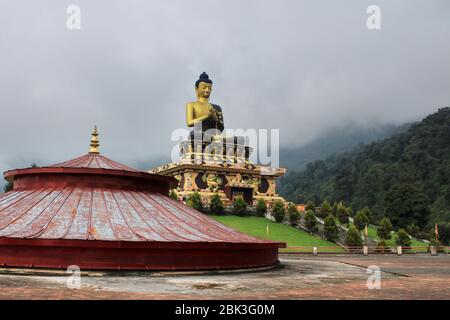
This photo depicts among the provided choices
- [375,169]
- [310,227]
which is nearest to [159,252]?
[310,227]

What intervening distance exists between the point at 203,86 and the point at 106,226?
37299 mm

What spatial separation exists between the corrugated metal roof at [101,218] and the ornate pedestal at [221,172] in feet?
86.2

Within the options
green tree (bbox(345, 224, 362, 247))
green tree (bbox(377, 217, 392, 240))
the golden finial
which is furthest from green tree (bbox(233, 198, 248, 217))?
the golden finial

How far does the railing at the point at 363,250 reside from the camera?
Result: 28453 millimetres

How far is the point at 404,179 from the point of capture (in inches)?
2884

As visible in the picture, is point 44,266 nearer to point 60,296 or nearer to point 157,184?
point 60,296

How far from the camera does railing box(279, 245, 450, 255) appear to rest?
93.4 ft

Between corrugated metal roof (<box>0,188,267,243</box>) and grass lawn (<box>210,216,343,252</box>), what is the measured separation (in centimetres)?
1579

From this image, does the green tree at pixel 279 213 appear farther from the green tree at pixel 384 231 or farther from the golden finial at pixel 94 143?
the golden finial at pixel 94 143

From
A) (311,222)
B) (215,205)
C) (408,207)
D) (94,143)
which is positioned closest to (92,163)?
(94,143)

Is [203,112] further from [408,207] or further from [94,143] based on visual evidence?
[94,143]

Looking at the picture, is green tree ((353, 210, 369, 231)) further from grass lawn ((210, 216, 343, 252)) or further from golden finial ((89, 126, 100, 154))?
golden finial ((89, 126, 100, 154))

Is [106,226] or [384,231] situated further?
[384,231]
